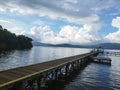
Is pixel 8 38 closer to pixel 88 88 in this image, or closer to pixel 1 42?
pixel 1 42

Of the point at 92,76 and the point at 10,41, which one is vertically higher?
the point at 10,41

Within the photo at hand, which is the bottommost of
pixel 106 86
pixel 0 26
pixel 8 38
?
pixel 106 86

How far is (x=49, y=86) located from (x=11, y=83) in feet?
36.6

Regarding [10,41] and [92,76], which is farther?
[10,41]

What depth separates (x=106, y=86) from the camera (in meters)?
27.1

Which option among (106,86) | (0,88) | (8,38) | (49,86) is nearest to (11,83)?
(0,88)

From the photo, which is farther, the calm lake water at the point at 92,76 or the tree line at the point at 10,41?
the tree line at the point at 10,41

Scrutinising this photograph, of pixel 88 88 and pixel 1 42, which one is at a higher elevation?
pixel 1 42

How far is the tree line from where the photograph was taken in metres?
101

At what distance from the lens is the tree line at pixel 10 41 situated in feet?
332

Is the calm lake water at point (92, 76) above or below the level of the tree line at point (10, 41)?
below

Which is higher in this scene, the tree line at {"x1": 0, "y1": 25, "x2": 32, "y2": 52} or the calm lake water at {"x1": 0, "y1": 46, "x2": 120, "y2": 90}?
the tree line at {"x1": 0, "y1": 25, "x2": 32, "y2": 52}

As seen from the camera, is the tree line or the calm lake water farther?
the tree line

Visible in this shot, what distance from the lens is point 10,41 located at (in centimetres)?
11625
